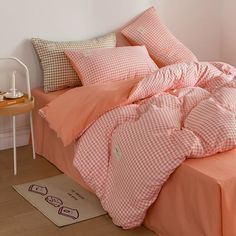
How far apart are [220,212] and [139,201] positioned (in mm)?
430

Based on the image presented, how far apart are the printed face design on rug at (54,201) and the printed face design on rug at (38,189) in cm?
7

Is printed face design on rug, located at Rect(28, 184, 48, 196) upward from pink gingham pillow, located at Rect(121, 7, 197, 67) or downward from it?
downward

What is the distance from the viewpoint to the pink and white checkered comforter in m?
2.45

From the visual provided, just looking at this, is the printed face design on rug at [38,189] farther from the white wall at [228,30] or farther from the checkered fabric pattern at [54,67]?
the white wall at [228,30]

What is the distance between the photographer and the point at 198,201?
2.31 m

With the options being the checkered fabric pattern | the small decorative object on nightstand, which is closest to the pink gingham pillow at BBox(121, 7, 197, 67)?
the checkered fabric pattern

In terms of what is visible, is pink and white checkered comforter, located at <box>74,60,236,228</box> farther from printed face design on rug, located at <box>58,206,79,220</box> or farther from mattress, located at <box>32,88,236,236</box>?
printed face design on rug, located at <box>58,206,79,220</box>

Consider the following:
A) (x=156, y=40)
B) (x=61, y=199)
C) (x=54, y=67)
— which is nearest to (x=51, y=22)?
(x=54, y=67)

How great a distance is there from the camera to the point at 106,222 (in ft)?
8.92

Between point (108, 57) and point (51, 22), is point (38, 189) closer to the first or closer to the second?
point (108, 57)

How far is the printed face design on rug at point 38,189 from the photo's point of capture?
309 cm

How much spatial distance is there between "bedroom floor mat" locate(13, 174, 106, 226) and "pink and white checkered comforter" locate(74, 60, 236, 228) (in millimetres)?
118

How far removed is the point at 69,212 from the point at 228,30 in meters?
2.45

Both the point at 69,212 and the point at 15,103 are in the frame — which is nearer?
the point at 69,212
